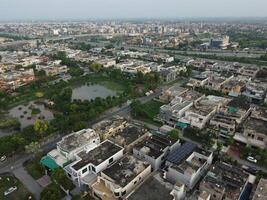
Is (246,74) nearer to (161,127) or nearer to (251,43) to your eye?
(161,127)

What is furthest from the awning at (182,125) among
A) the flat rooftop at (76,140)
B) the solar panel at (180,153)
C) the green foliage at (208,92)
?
the green foliage at (208,92)

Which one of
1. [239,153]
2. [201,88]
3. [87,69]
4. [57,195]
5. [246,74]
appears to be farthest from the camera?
[87,69]

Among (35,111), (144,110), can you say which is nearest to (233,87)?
(144,110)

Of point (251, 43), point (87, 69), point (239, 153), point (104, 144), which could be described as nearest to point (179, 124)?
point (239, 153)

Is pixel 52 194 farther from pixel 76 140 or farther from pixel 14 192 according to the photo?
pixel 76 140

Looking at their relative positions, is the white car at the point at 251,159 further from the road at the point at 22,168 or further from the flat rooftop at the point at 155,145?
the road at the point at 22,168
